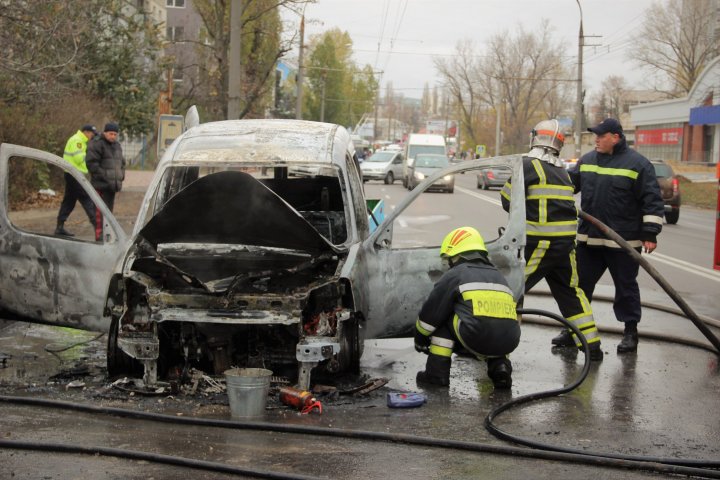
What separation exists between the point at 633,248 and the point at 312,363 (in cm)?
327

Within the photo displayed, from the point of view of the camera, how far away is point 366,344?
27.1 feet

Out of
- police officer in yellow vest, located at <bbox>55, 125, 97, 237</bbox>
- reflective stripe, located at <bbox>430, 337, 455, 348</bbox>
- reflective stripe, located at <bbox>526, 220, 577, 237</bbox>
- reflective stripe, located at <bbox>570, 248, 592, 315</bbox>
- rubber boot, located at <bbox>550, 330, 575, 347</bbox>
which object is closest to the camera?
reflective stripe, located at <bbox>430, 337, 455, 348</bbox>

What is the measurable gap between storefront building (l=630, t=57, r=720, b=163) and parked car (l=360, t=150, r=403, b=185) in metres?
22.5

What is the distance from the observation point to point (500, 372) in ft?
21.1

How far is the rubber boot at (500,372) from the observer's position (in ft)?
21.1

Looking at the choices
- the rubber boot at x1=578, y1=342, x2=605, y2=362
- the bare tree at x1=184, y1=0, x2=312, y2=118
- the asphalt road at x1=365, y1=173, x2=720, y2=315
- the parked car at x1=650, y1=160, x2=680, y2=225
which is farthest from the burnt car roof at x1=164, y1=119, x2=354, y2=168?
the bare tree at x1=184, y1=0, x2=312, y2=118

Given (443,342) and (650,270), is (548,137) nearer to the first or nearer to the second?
(650,270)

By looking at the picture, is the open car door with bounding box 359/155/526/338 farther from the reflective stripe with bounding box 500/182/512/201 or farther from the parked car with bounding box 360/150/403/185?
the parked car with bounding box 360/150/403/185

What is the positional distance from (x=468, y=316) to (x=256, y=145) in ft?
6.91

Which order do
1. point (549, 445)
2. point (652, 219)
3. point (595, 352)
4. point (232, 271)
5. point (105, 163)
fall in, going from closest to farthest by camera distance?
point (549, 445) → point (232, 271) → point (595, 352) → point (652, 219) → point (105, 163)

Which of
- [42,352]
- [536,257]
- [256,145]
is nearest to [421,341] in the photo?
[536,257]

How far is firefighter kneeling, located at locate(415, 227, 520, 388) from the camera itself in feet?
20.6

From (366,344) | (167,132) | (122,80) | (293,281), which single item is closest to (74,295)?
(293,281)

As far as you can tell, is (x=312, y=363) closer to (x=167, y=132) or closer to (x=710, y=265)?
(x=710, y=265)
